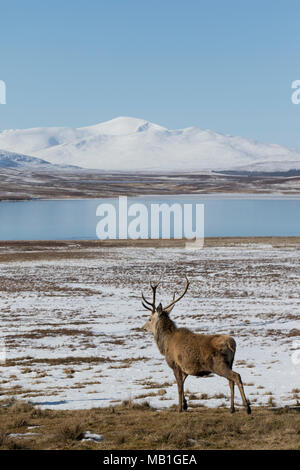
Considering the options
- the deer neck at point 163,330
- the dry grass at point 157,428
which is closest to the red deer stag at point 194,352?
the deer neck at point 163,330

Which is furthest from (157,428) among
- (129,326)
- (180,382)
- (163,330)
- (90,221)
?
(90,221)

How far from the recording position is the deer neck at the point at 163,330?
1012cm

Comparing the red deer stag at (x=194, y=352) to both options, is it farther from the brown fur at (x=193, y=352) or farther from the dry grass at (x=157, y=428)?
the dry grass at (x=157, y=428)

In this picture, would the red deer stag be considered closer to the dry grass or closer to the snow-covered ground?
the dry grass

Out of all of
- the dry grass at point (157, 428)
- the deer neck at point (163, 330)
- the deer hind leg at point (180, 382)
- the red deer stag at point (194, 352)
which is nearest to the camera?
the dry grass at point (157, 428)

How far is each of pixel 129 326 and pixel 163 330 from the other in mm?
12010

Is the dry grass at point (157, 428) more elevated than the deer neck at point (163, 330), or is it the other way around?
the deer neck at point (163, 330)

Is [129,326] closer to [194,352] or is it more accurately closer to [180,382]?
[180,382]

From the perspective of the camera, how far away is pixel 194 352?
9203mm

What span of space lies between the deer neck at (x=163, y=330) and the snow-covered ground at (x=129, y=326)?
1.45m

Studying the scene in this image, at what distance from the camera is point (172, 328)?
1015 cm

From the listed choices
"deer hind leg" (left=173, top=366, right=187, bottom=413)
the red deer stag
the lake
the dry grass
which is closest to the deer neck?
the red deer stag
